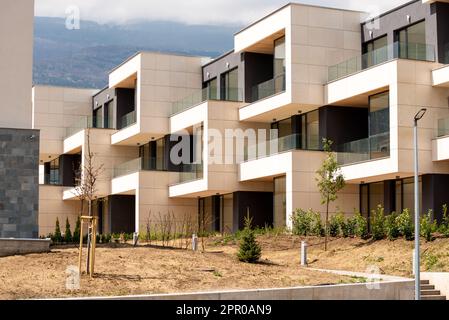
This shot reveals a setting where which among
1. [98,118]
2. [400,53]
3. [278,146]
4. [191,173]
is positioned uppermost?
[98,118]

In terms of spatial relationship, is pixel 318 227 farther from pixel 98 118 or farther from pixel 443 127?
pixel 98 118

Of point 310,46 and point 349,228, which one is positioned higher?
point 310,46

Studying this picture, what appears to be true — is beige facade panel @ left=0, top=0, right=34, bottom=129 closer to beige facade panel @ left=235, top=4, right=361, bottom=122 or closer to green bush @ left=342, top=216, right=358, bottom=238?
green bush @ left=342, top=216, right=358, bottom=238

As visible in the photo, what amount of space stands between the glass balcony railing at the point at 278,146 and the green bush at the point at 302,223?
→ 3961mm

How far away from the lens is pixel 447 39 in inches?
1668

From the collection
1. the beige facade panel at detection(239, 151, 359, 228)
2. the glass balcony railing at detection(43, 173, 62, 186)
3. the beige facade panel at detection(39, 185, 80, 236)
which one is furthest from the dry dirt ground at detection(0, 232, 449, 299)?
the glass balcony railing at detection(43, 173, 62, 186)

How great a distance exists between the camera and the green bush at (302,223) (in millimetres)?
43713

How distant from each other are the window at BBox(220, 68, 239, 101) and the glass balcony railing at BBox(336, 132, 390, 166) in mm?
9926

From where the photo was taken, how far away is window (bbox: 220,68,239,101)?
5359 cm

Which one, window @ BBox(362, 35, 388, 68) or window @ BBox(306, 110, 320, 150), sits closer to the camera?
window @ BBox(362, 35, 388, 68)

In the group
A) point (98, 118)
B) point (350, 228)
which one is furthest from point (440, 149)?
point (98, 118)

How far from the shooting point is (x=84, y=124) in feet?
227

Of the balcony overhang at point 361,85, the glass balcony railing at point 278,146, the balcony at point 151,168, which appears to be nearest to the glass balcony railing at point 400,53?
the balcony overhang at point 361,85

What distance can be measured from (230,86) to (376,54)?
15.9 meters
